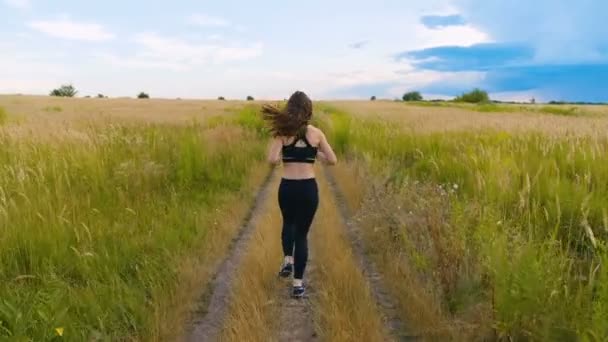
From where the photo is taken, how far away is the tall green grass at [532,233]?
3338 millimetres

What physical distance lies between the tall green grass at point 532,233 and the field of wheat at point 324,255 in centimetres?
2

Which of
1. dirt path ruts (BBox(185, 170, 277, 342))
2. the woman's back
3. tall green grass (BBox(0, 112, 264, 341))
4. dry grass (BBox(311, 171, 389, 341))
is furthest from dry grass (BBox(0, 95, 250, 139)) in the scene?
the woman's back

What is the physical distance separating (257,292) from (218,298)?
0.40m

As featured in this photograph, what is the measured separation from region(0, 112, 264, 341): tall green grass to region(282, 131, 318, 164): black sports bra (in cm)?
169

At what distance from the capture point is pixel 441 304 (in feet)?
14.5

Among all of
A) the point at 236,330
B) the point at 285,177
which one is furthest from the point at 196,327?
the point at 285,177

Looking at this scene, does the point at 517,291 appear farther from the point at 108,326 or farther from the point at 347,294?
the point at 108,326

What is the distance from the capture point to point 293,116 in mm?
4824

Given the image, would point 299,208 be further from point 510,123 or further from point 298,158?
point 510,123

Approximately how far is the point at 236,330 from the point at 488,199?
3.45m

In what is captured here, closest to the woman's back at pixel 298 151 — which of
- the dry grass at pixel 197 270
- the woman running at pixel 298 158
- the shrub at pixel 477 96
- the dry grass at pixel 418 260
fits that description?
the woman running at pixel 298 158

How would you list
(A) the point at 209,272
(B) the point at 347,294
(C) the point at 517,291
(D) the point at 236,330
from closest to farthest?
1. (C) the point at 517,291
2. (D) the point at 236,330
3. (B) the point at 347,294
4. (A) the point at 209,272

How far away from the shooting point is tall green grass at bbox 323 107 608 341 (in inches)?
131

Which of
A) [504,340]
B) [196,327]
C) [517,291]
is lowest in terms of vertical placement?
[196,327]
